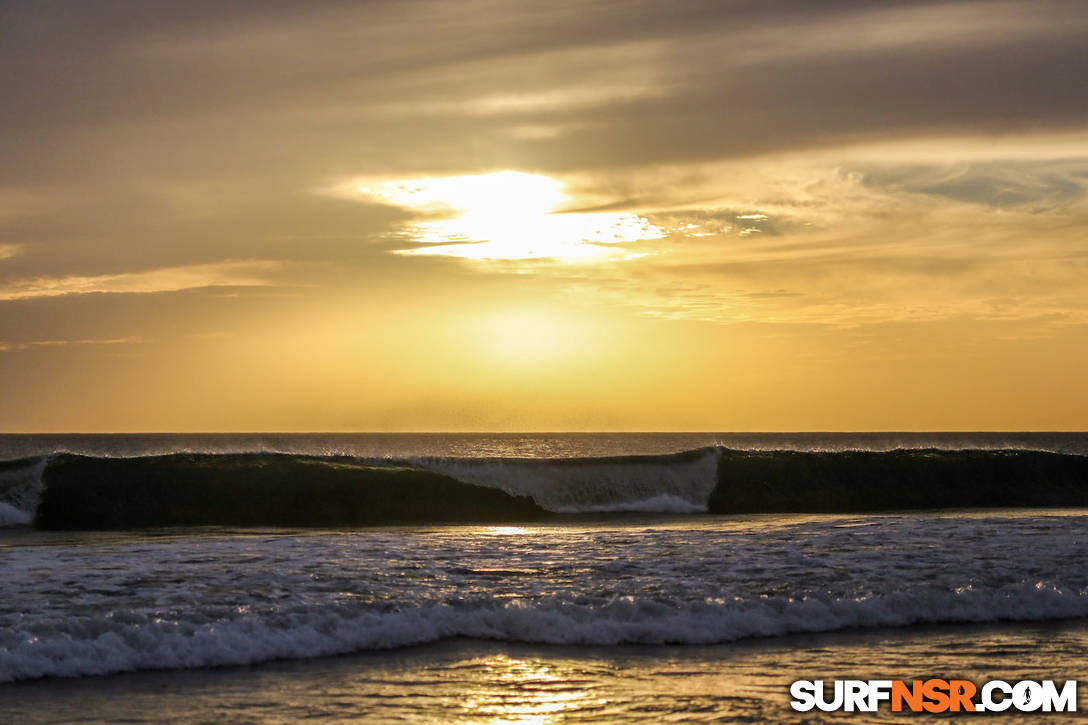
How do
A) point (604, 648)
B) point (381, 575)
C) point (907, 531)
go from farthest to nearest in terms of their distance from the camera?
1. point (907, 531)
2. point (381, 575)
3. point (604, 648)

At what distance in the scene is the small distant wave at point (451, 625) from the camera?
1047cm

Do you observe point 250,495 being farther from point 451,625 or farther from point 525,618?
point 525,618

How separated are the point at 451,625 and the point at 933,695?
17.2 feet

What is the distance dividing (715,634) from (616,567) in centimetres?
341

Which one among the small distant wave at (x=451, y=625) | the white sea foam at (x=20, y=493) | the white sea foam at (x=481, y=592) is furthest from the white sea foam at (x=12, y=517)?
the small distant wave at (x=451, y=625)

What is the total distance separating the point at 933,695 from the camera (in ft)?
30.8

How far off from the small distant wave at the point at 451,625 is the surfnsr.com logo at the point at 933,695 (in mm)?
2337

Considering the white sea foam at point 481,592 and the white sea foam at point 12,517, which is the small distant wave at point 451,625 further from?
the white sea foam at point 12,517

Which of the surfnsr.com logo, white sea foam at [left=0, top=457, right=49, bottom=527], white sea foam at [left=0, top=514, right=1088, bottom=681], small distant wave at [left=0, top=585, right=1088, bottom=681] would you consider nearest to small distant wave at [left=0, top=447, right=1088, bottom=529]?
A: white sea foam at [left=0, top=457, right=49, bottom=527]

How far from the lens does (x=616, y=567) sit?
15.2m

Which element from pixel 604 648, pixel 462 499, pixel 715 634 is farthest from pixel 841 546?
pixel 462 499

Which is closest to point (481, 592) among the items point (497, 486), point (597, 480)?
point (497, 486)

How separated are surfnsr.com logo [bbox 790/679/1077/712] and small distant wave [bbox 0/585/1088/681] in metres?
2.34

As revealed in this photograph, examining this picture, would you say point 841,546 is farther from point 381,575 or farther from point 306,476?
point 306,476
